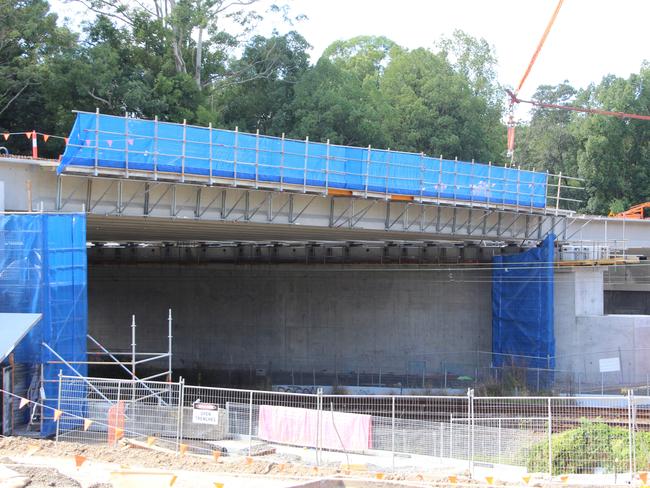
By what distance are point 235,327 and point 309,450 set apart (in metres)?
27.4

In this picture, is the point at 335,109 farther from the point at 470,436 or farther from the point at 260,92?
the point at 470,436

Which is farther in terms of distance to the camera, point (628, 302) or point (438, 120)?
point (438, 120)

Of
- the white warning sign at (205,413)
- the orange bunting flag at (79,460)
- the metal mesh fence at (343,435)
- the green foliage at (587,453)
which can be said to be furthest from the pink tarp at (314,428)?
the orange bunting flag at (79,460)

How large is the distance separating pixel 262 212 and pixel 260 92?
32552 millimetres

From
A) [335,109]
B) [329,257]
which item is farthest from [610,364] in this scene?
[335,109]

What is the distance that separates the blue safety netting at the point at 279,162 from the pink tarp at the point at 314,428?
1011 cm

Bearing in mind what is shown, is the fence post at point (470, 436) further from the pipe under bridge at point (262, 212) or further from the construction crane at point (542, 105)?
the construction crane at point (542, 105)

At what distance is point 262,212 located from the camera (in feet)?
96.6

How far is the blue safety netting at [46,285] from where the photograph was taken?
869 inches

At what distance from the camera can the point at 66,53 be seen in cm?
4588

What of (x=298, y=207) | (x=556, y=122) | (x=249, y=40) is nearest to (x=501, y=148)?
(x=556, y=122)

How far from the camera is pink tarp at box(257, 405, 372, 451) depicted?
1841 centimetres

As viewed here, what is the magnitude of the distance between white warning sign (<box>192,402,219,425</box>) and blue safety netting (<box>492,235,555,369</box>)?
75.0ft

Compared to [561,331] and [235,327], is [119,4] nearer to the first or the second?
[235,327]
